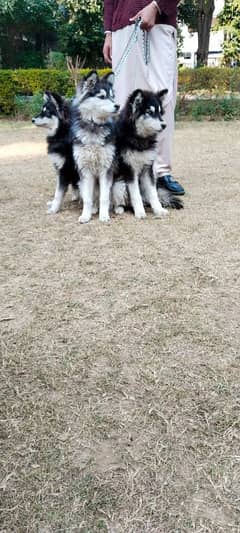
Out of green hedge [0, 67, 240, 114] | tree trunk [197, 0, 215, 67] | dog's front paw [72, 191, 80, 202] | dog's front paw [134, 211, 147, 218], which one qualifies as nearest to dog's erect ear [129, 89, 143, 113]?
dog's front paw [134, 211, 147, 218]

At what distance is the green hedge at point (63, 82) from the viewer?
1168 centimetres

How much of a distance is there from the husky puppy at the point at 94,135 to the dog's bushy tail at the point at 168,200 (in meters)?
0.55

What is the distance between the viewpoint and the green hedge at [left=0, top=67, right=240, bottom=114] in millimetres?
11680

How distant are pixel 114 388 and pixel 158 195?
2.38m

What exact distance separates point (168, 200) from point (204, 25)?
14.4 metres

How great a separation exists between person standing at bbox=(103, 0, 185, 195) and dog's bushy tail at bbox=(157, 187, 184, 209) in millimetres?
175

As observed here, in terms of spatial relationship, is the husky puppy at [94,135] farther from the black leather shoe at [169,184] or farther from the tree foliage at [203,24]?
the tree foliage at [203,24]

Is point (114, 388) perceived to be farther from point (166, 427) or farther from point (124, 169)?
point (124, 169)

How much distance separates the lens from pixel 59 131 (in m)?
3.39

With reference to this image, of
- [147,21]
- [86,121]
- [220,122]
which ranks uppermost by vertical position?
[147,21]

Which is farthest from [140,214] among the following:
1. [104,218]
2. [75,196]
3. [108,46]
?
[108,46]

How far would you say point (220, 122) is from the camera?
10.6 meters

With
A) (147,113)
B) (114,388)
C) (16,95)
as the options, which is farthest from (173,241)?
(16,95)

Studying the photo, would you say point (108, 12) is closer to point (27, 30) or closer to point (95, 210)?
point (95, 210)
